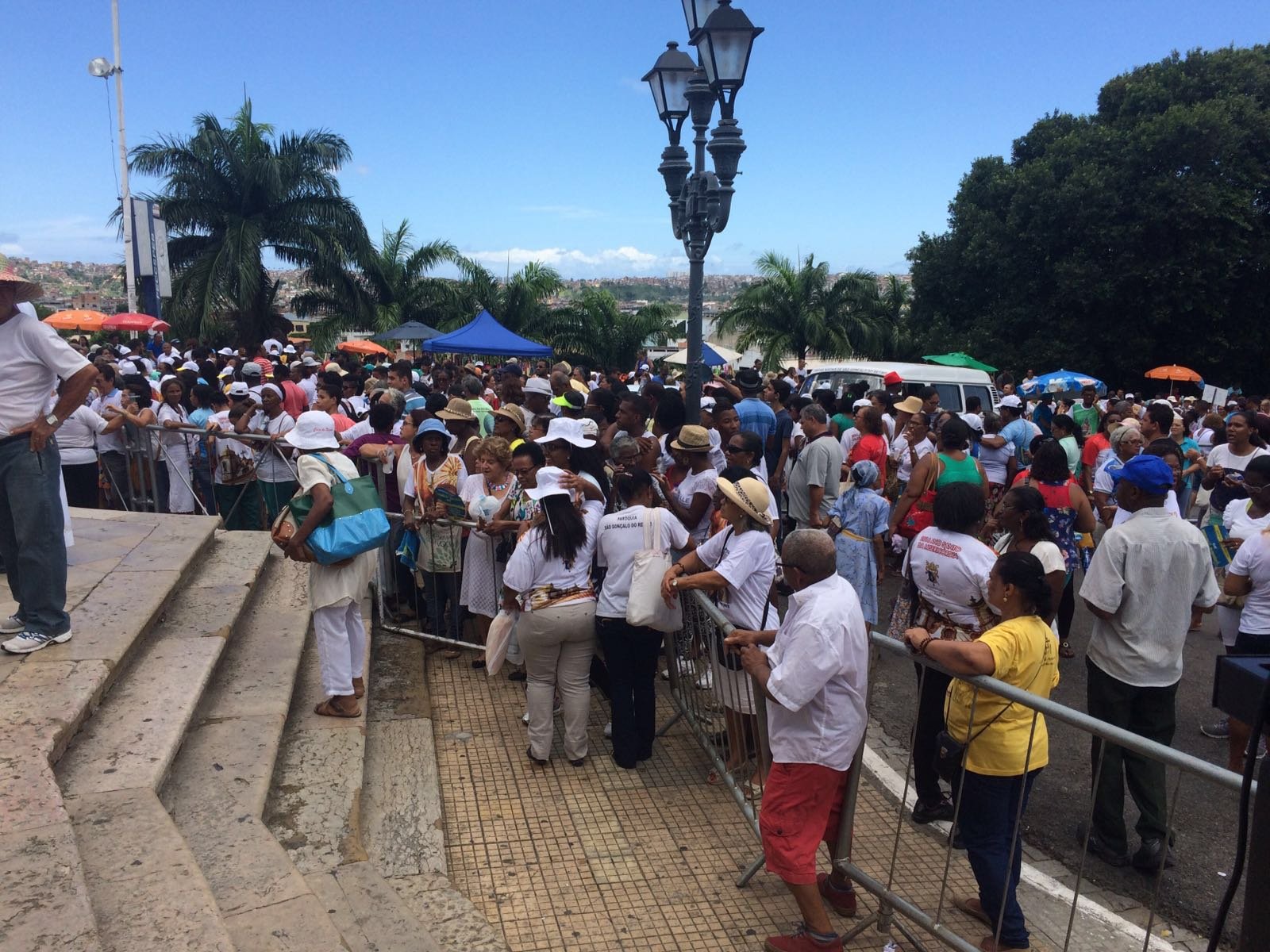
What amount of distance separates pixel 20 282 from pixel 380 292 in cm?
2877

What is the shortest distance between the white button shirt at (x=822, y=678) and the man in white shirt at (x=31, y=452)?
3.50 metres

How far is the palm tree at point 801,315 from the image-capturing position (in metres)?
30.7

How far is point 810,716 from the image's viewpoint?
3.63 metres

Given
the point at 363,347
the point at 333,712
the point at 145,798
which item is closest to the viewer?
the point at 145,798

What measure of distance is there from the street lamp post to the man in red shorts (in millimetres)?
4615

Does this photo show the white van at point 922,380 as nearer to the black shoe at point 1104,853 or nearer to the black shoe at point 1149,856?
the black shoe at point 1104,853

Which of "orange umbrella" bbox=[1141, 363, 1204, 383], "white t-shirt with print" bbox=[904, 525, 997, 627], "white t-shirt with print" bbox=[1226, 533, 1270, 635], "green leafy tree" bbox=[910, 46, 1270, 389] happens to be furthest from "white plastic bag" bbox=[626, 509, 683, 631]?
"green leafy tree" bbox=[910, 46, 1270, 389]

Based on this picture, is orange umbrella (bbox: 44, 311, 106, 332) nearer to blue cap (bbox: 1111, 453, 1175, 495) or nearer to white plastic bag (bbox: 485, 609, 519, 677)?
white plastic bag (bbox: 485, 609, 519, 677)

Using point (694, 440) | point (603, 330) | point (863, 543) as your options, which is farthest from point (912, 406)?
point (603, 330)

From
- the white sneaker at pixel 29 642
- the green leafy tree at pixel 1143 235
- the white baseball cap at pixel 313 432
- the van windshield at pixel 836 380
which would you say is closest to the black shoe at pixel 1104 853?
the white baseball cap at pixel 313 432

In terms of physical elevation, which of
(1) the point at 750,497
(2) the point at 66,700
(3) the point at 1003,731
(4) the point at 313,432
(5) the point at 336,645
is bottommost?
(5) the point at 336,645

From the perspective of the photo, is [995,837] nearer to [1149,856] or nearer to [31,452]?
[1149,856]

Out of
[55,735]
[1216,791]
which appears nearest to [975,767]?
[1216,791]

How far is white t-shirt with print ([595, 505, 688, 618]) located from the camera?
Answer: 5.09 m
